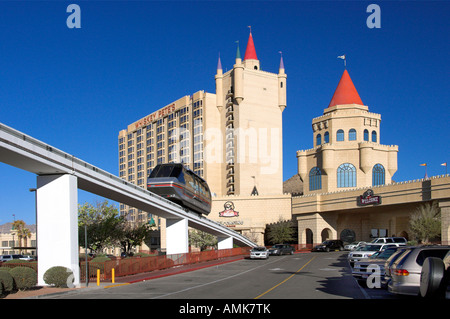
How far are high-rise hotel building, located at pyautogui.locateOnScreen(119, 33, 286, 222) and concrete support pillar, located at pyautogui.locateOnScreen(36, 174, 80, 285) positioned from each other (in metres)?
75.0

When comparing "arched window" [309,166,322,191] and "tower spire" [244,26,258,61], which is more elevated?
"tower spire" [244,26,258,61]

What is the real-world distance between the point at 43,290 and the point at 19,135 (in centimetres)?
717

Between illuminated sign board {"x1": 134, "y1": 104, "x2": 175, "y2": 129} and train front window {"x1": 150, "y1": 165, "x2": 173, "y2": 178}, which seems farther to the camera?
illuminated sign board {"x1": 134, "y1": 104, "x2": 175, "y2": 129}

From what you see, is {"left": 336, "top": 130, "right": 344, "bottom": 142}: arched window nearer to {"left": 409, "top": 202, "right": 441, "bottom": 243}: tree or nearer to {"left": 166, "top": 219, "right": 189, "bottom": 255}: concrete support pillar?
{"left": 409, "top": 202, "right": 441, "bottom": 243}: tree

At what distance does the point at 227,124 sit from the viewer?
109m

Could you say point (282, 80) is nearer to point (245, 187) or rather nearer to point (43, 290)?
point (245, 187)

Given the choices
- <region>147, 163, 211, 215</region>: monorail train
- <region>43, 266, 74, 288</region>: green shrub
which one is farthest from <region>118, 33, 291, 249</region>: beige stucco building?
<region>43, 266, 74, 288</region>: green shrub

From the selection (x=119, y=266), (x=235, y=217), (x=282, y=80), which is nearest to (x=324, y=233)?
(x=235, y=217)

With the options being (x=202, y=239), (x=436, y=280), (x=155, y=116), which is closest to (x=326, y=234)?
(x=202, y=239)

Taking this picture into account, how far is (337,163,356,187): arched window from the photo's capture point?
7781cm

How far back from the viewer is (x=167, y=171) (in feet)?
135

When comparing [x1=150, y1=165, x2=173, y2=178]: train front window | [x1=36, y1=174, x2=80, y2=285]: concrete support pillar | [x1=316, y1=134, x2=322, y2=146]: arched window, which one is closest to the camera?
[x1=36, y1=174, x2=80, y2=285]: concrete support pillar

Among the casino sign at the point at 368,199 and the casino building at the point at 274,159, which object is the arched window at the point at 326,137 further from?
the casino sign at the point at 368,199

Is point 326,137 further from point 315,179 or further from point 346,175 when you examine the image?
point 346,175
